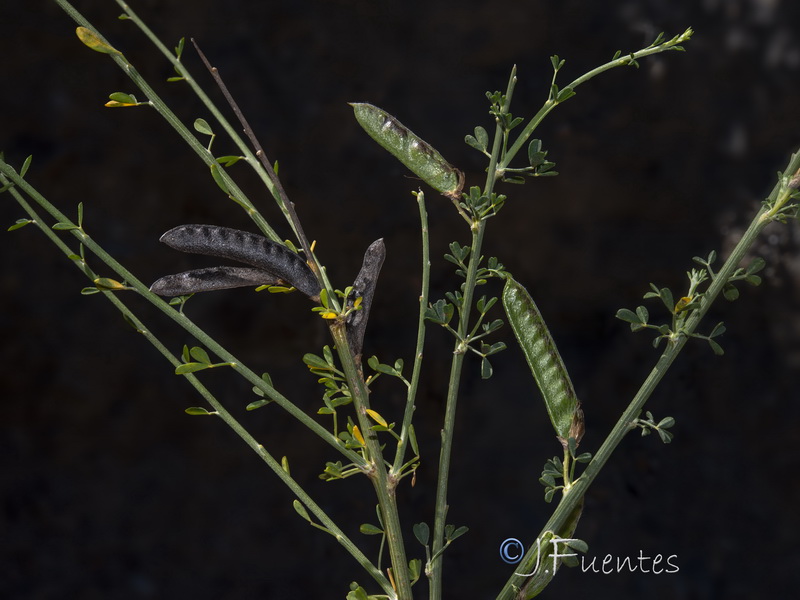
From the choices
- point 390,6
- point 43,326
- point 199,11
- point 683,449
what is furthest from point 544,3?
point 43,326

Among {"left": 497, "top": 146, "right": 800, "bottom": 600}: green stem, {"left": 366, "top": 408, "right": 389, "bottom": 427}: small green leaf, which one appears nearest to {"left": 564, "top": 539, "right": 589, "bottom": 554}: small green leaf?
{"left": 497, "top": 146, "right": 800, "bottom": 600}: green stem

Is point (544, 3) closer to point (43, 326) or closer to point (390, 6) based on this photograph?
point (390, 6)

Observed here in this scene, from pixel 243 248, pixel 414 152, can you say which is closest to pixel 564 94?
pixel 414 152

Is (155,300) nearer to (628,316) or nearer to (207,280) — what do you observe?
(207,280)

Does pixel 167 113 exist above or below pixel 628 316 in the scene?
above

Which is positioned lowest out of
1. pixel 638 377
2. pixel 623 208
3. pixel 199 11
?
pixel 638 377

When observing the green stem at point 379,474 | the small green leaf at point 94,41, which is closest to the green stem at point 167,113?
the small green leaf at point 94,41
